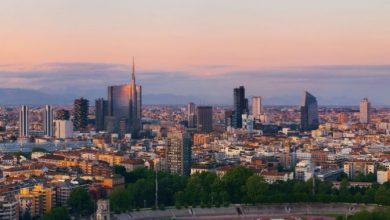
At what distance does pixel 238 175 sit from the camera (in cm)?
4109

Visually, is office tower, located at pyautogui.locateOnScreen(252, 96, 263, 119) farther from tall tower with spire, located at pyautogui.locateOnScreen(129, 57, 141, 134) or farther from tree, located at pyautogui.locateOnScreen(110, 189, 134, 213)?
tree, located at pyautogui.locateOnScreen(110, 189, 134, 213)

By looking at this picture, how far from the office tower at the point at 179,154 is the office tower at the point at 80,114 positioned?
49309 mm

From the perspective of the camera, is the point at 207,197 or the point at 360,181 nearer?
the point at 207,197

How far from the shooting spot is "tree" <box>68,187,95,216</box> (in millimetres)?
34438

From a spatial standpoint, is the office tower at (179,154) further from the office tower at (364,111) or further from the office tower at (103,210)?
the office tower at (364,111)

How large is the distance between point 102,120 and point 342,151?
144 feet

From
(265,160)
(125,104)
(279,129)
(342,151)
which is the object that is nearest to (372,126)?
(279,129)

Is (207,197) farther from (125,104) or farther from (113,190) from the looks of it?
(125,104)

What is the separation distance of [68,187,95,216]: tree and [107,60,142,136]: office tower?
189ft

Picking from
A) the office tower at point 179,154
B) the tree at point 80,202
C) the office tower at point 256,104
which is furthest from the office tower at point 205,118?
the tree at point 80,202

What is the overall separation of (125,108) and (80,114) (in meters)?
8.36

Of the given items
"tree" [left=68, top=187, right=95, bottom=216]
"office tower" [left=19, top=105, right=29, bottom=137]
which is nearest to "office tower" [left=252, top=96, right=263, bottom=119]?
"office tower" [left=19, top=105, right=29, bottom=137]

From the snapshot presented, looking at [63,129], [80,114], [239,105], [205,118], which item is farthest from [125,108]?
[63,129]

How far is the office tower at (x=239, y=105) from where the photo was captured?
10291 centimetres
